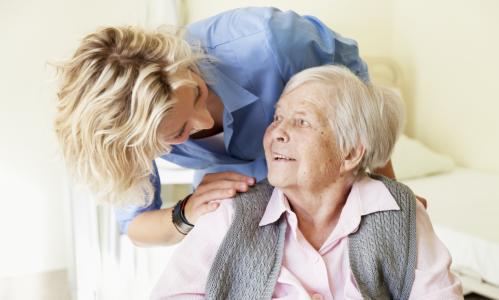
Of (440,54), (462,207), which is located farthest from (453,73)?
(462,207)

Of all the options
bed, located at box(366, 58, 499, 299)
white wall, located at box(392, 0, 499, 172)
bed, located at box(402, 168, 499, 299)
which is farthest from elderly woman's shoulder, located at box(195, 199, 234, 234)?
white wall, located at box(392, 0, 499, 172)

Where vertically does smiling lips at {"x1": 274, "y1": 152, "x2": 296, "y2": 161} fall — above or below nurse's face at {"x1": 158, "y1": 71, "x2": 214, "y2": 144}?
below

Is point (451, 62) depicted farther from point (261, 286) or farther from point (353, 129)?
point (261, 286)

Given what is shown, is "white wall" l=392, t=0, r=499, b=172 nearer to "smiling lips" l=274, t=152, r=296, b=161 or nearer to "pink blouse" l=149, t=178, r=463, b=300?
"pink blouse" l=149, t=178, r=463, b=300

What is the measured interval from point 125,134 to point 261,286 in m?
0.52

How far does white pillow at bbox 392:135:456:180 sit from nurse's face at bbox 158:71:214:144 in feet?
7.07

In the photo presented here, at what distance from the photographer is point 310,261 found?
1.12 m

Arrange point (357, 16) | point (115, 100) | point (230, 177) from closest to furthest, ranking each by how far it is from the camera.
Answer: point (115, 100) < point (230, 177) < point (357, 16)

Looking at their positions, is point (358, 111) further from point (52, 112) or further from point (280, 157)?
point (52, 112)

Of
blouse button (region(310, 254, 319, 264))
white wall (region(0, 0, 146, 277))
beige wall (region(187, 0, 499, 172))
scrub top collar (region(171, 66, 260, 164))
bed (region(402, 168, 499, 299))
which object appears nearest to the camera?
blouse button (region(310, 254, 319, 264))

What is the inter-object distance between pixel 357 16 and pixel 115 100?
9.58ft

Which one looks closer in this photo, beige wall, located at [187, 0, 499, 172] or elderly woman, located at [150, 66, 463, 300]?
elderly woman, located at [150, 66, 463, 300]

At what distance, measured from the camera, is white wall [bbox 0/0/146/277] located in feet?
5.14

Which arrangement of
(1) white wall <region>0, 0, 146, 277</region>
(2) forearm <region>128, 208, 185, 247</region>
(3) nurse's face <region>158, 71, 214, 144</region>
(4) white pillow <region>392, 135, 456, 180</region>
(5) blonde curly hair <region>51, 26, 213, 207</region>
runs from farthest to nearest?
(4) white pillow <region>392, 135, 456, 180</region> < (1) white wall <region>0, 0, 146, 277</region> < (2) forearm <region>128, 208, 185, 247</region> < (3) nurse's face <region>158, 71, 214, 144</region> < (5) blonde curly hair <region>51, 26, 213, 207</region>
